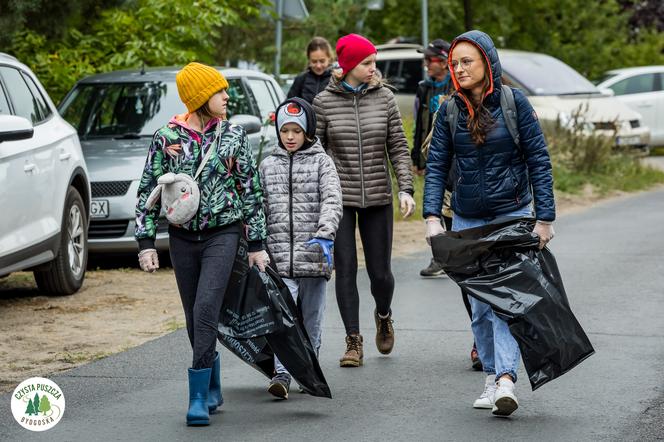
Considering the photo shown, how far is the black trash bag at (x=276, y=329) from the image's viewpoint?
6508mm

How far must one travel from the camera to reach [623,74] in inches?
1086

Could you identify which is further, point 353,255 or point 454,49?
point 353,255

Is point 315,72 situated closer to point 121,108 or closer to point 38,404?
point 121,108

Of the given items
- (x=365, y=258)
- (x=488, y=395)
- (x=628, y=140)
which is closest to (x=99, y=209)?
(x=365, y=258)

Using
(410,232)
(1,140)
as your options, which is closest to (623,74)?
(410,232)

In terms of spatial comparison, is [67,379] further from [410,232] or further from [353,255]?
[410,232]

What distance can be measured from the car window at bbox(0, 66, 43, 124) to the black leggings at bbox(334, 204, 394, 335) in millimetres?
3236

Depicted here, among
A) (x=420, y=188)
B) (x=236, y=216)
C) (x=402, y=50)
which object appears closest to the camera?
(x=236, y=216)

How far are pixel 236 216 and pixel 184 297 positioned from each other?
45 centimetres

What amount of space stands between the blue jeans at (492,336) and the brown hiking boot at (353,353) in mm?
1147

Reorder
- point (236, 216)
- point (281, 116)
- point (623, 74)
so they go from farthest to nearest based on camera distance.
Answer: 1. point (623, 74)
2. point (281, 116)
3. point (236, 216)

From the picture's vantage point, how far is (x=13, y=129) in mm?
8484

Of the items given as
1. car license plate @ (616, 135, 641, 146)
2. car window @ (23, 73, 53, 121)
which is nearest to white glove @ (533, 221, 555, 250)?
car window @ (23, 73, 53, 121)

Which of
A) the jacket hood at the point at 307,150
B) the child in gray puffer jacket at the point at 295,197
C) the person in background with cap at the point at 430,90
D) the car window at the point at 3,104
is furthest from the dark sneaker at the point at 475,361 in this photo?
the car window at the point at 3,104
